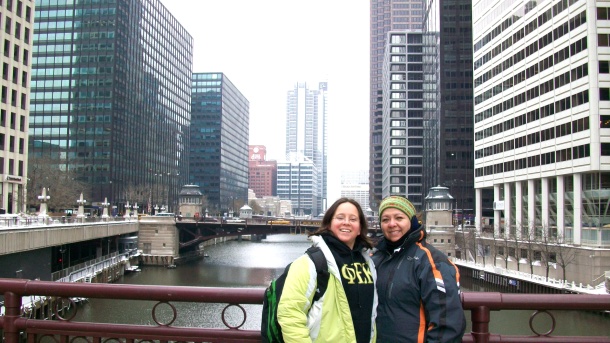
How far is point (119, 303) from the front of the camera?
132 feet

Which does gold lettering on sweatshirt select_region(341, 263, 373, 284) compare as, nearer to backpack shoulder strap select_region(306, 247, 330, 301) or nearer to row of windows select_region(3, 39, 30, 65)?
backpack shoulder strap select_region(306, 247, 330, 301)

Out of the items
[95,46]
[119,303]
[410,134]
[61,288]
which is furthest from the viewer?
[410,134]

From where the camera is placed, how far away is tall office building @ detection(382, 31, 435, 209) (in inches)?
6171

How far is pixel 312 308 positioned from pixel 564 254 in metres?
52.8

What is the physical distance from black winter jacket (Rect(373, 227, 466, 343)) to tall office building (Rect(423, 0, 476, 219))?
359ft

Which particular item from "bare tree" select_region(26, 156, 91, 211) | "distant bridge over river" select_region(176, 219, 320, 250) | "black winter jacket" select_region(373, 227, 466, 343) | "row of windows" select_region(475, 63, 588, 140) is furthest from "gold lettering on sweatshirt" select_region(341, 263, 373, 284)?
"distant bridge over river" select_region(176, 219, 320, 250)

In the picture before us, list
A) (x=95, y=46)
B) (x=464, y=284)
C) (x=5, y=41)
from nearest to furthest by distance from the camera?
(x=464, y=284)
(x=5, y=41)
(x=95, y=46)

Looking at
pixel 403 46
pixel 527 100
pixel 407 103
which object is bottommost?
pixel 527 100

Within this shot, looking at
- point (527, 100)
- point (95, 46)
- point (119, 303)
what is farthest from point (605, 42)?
point (95, 46)

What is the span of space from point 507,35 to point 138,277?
56573mm

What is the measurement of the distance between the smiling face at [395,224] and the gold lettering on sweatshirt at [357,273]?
539 millimetres

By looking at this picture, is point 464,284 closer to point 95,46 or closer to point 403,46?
point 95,46

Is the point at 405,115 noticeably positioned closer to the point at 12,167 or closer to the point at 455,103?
the point at 455,103

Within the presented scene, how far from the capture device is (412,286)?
5.14 metres
